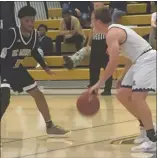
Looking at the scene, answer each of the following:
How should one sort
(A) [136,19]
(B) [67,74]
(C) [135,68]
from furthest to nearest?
(A) [136,19]
(B) [67,74]
(C) [135,68]

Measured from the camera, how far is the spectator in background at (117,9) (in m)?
12.6

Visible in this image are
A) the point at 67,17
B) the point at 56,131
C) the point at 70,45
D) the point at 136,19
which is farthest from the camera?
the point at 136,19

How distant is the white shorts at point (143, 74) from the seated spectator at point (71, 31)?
23.6 ft

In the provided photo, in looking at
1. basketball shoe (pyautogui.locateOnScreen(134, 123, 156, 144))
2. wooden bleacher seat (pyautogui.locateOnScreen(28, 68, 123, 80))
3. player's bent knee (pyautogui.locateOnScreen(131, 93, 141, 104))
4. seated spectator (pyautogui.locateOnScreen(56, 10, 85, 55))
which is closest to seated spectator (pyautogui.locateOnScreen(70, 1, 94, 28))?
seated spectator (pyautogui.locateOnScreen(56, 10, 85, 55))

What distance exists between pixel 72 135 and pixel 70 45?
6.75 meters

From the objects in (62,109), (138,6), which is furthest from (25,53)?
(138,6)

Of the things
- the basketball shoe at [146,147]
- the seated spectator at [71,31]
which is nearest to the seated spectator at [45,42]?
the seated spectator at [71,31]

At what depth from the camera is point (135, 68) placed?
5.07 metres

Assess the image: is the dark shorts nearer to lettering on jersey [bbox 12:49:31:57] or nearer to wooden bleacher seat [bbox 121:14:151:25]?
lettering on jersey [bbox 12:49:31:57]

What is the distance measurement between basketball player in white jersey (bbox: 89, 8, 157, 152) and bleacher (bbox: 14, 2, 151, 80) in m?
5.06

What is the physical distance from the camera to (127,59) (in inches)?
212

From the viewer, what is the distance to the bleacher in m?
11.8

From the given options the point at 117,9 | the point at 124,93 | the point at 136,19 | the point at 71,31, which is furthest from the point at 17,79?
the point at 136,19

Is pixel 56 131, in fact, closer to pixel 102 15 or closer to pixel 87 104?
pixel 87 104
